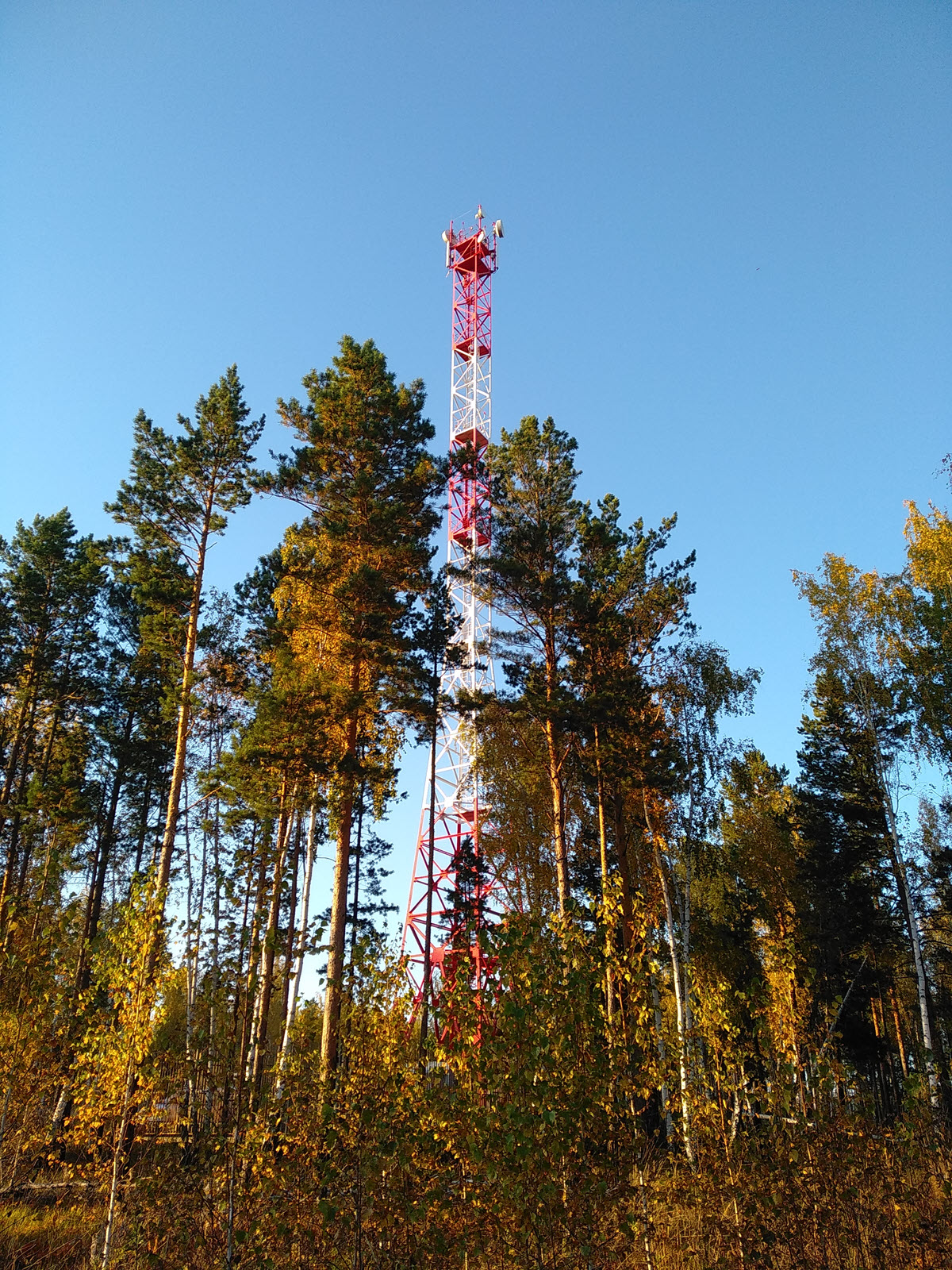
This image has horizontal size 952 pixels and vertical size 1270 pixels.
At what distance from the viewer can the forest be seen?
520 cm

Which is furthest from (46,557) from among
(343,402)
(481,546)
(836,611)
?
(836,611)

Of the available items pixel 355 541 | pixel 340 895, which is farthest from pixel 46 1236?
pixel 355 541

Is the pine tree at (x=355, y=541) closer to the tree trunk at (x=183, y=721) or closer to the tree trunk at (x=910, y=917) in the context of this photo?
the tree trunk at (x=183, y=721)

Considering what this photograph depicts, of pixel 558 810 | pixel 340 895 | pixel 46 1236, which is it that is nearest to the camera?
pixel 46 1236

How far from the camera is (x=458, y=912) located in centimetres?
1636

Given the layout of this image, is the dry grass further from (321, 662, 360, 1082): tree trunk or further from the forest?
(321, 662, 360, 1082): tree trunk

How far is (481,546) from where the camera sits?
623 inches

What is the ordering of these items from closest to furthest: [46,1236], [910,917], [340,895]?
1. [46,1236]
2. [340,895]
3. [910,917]

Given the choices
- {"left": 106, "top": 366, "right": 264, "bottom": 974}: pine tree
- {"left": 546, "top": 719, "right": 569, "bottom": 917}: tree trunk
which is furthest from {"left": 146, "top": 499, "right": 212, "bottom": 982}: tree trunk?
{"left": 546, "top": 719, "right": 569, "bottom": 917}: tree trunk

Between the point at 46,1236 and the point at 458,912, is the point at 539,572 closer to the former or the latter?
the point at 458,912

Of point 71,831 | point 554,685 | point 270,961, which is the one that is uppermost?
point 554,685

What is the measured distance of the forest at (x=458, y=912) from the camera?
205 inches

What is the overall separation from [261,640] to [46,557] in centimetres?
623

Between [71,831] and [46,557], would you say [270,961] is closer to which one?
[71,831]
